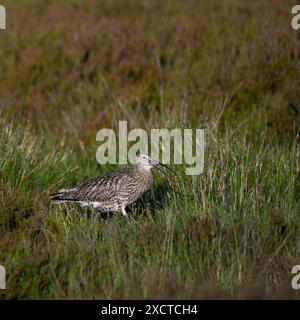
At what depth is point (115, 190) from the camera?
31.1 ft

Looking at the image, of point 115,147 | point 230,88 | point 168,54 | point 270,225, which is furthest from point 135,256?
point 168,54

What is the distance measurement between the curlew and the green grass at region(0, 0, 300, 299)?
0.16 meters

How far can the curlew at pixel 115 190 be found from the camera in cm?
945

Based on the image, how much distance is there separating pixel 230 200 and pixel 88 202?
1.86 metres

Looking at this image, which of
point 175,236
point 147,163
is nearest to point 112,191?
point 147,163

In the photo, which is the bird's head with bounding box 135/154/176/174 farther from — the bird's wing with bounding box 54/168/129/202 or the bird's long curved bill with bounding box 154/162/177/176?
the bird's wing with bounding box 54/168/129/202

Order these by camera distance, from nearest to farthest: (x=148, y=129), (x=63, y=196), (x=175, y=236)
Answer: (x=175, y=236), (x=63, y=196), (x=148, y=129)

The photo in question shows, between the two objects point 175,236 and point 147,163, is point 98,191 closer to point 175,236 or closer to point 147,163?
point 147,163

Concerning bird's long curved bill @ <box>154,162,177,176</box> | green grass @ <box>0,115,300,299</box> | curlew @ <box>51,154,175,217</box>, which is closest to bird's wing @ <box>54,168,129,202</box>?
curlew @ <box>51,154,175,217</box>

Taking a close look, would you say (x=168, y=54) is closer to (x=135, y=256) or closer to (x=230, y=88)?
(x=230, y=88)

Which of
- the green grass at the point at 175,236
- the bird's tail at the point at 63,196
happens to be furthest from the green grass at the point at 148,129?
the bird's tail at the point at 63,196

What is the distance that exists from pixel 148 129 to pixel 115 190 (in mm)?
1813

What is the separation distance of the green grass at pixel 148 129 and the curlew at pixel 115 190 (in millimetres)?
164

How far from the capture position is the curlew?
945 cm
